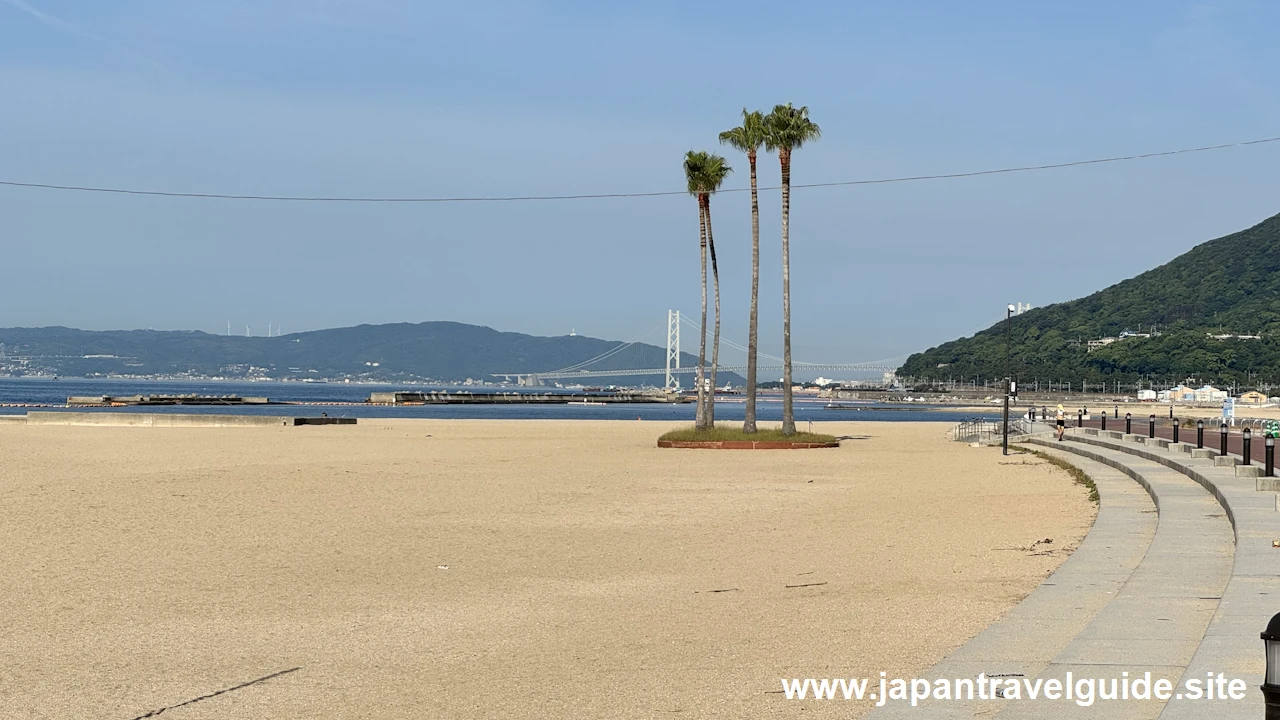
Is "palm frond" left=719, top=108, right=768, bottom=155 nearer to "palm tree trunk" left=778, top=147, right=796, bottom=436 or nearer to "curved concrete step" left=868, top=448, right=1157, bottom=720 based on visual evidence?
"palm tree trunk" left=778, top=147, right=796, bottom=436

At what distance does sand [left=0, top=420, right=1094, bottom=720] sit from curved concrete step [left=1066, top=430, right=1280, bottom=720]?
5.68 feet

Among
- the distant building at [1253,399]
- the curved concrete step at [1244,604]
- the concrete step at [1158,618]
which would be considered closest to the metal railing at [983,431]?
the curved concrete step at [1244,604]

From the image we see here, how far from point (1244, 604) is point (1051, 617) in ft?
4.35

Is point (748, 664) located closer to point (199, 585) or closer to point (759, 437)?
point (199, 585)

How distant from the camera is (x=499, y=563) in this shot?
14320mm

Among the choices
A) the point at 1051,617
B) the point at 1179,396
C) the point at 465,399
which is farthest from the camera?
the point at 1179,396

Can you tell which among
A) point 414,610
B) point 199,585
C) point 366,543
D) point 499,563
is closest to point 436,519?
point 366,543

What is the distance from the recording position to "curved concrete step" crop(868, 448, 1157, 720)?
24.0 feet

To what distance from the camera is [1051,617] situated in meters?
10.1

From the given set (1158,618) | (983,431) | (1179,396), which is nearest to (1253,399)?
(1179,396)

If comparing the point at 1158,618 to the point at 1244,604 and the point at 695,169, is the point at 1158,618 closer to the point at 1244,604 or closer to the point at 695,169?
the point at 1244,604

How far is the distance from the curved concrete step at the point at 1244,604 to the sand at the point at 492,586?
1732 mm

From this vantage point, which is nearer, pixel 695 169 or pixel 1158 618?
pixel 1158 618

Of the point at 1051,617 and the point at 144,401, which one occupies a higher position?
the point at 144,401
